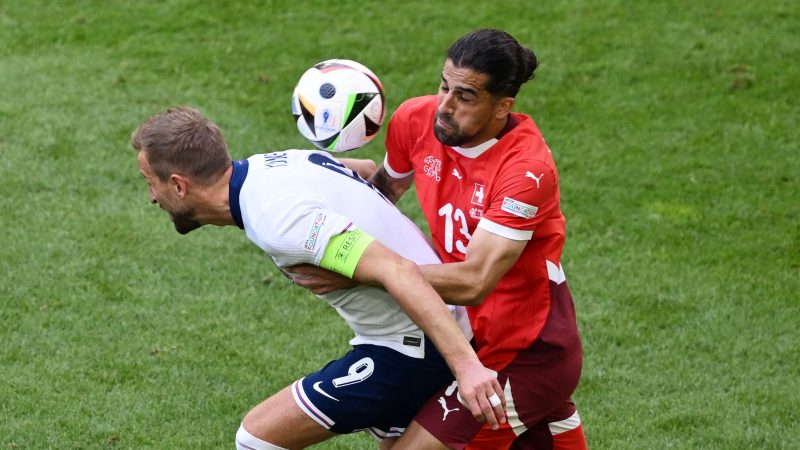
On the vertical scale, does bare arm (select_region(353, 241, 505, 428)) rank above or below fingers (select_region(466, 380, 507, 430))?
above

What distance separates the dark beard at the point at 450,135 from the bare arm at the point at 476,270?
42 centimetres

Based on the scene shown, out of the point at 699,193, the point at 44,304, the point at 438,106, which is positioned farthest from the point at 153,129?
the point at 699,193

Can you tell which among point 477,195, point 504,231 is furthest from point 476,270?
point 477,195

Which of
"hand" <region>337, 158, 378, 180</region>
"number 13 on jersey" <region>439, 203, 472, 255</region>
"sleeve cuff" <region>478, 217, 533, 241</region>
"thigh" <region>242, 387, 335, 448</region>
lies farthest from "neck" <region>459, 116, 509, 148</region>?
"thigh" <region>242, 387, 335, 448</region>

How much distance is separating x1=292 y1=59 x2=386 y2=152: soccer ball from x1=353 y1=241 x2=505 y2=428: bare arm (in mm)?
1228

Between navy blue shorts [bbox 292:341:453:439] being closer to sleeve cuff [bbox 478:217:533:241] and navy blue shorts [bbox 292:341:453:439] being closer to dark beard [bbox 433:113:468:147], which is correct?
sleeve cuff [bbox 478:217:533:241]

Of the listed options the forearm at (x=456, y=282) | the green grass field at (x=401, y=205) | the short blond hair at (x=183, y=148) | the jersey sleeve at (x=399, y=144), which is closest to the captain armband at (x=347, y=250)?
the forearm at (x=456, y=282)

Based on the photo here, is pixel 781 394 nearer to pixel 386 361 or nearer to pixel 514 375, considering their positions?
pixel 514 375

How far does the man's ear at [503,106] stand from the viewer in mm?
5332

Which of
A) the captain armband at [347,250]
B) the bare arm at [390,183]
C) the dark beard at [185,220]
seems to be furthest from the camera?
the bare arm at [390,183]

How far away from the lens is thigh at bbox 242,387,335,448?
17.3 ft

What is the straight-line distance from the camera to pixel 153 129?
498 cm

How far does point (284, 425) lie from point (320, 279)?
71cm

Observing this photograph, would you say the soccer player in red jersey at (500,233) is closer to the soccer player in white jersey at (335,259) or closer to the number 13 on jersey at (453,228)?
the number 13 on jersey at (453,228)
